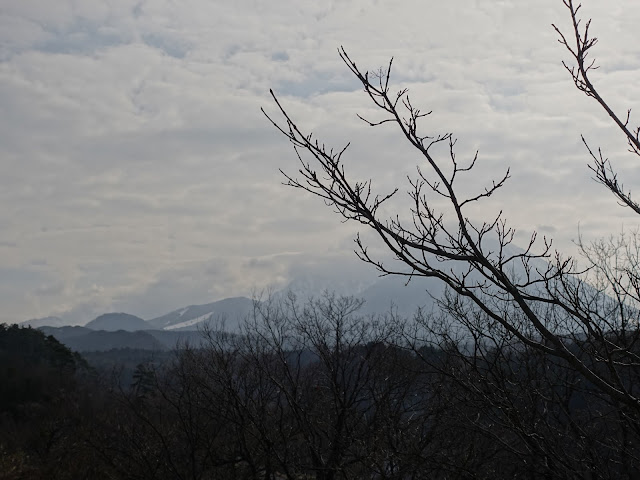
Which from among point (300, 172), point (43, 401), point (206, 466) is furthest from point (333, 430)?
point (43, 401)

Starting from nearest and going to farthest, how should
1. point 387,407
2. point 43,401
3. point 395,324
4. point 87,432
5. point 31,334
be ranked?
point 387,407, point 395,324, point 87,432, point 43,401, point 31,334

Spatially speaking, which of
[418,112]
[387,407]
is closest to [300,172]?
[418,112]

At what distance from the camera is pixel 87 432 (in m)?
23.6

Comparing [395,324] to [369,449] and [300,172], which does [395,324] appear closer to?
[369,449]

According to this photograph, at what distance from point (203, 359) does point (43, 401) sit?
120 ft

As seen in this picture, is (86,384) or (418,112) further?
(86,384)

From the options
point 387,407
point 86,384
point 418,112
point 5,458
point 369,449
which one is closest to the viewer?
point 418,112

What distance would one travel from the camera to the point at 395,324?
591 inches

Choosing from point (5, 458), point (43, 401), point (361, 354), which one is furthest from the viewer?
point (43, 401)

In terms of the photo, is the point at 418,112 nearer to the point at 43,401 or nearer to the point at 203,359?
the point at 203,359

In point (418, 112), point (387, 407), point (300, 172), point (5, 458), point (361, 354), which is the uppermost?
point (418, 112)

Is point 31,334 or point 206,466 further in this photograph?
point 31,334

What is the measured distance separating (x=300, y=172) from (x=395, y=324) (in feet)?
40.6

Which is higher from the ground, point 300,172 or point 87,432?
point 300,172
